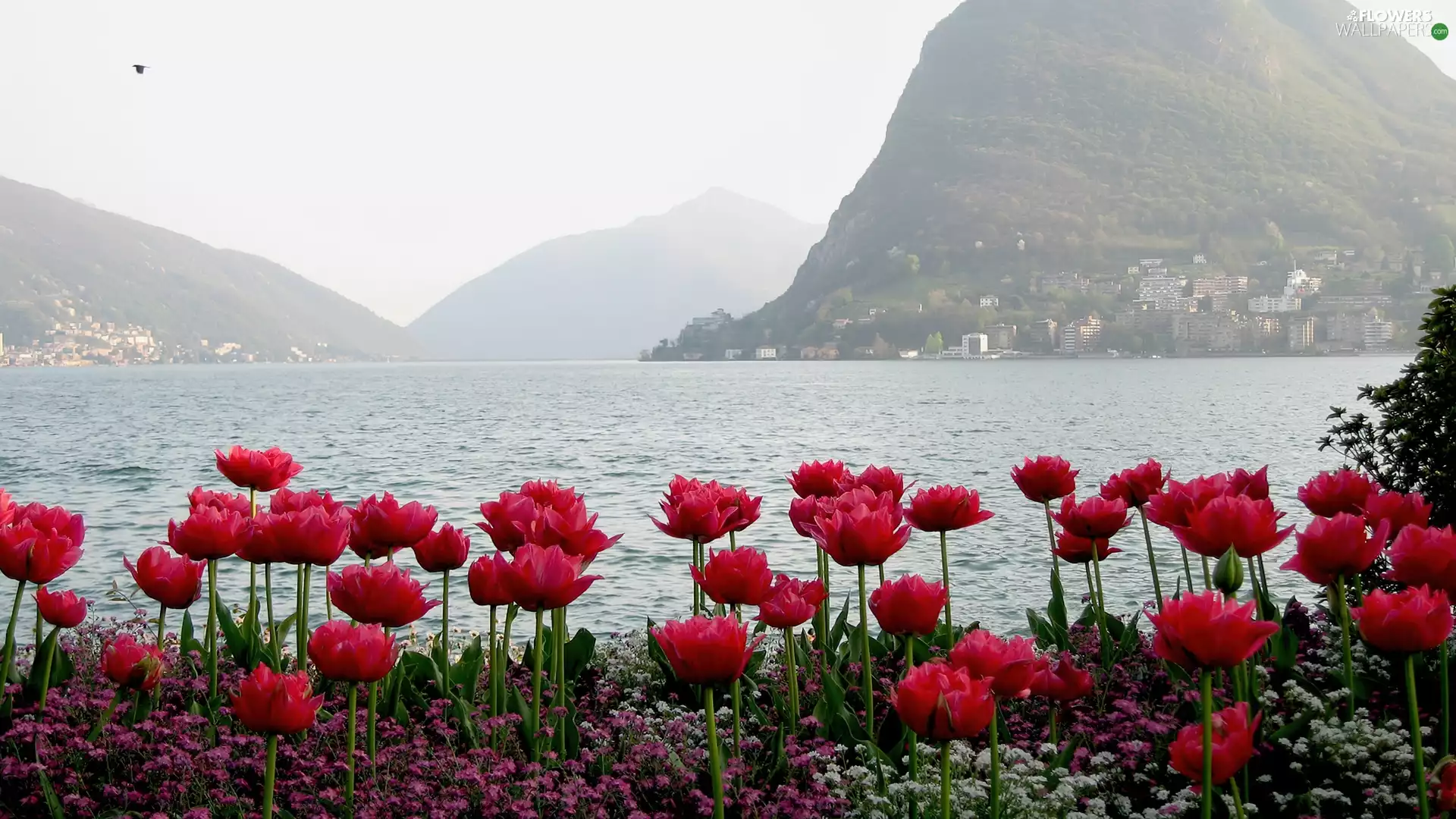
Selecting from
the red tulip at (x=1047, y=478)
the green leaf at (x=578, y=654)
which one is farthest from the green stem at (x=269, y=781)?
the red tulip at (x=1047, y=478)

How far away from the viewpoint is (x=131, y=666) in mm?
4211

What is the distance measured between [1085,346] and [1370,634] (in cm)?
20283

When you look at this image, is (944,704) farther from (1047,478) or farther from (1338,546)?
(1047,478)

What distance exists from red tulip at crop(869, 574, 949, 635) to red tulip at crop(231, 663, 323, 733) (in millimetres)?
1804

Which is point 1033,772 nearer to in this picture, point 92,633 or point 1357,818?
point 1357,818

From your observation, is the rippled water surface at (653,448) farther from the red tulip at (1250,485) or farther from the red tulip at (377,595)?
the red tulip at (377,595)

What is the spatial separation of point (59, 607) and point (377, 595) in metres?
1.67

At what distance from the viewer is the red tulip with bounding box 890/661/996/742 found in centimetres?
277

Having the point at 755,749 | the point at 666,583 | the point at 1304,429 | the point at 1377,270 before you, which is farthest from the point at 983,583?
the point at 1377,270

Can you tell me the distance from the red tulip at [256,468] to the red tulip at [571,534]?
6.15 ft

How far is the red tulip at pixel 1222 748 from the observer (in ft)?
9.43

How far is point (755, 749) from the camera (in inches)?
178

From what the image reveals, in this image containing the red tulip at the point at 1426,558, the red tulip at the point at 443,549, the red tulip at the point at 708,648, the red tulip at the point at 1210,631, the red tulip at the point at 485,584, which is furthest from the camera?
the red tulip at the point at 443,549

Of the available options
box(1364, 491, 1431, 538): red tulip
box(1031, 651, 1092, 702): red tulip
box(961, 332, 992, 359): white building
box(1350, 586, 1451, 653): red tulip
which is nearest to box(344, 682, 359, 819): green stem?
box(1031, 651, 1092, 702): red tulip
